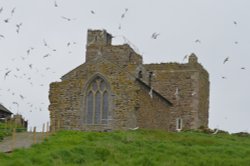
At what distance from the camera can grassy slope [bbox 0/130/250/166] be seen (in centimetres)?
2327

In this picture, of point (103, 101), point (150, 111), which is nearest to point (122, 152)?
point (103, 101)

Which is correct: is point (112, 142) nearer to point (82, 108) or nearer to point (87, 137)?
point (87, 137)

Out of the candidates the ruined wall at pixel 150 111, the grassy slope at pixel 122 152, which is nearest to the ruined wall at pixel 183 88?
the ruined wall at pixel 150 111

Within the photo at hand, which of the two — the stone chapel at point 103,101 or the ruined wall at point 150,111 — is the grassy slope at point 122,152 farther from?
the ruined wall at point 150,111

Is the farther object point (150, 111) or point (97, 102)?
point (150, 111)

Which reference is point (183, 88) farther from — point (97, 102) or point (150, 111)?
point (97, 102)

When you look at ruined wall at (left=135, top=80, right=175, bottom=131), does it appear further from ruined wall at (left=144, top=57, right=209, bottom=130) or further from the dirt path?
the dirt path

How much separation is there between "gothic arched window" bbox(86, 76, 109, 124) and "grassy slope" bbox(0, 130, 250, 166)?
7831 mm

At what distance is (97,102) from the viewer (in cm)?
4088

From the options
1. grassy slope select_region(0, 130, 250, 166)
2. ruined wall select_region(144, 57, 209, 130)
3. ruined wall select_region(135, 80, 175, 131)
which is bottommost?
grassy slope select_region(0, 130, 250, 166)

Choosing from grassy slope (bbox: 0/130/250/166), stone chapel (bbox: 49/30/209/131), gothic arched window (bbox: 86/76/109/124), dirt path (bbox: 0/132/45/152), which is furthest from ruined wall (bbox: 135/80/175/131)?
dirt path (bbox: 0/132/45/152)

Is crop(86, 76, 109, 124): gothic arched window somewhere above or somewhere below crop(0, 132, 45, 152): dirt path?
above

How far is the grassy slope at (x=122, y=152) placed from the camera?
23.3 meters

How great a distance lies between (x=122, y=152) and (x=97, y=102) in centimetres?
1497
